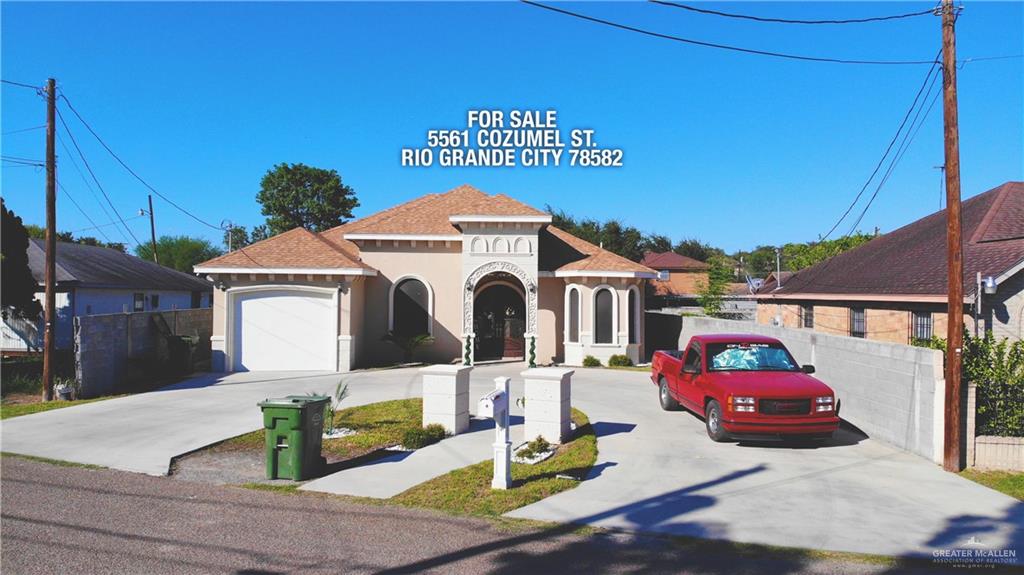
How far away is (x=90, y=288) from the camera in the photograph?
81.1 feet

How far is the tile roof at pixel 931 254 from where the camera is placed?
52.7 feet

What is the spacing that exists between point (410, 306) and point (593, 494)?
14.9 meters

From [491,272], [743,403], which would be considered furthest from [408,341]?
[743,403]

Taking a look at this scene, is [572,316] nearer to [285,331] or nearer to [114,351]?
[285,331]

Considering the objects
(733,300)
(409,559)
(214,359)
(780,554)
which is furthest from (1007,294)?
(733,300)

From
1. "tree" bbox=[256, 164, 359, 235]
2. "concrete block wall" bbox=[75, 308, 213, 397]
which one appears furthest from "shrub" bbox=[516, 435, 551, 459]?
"tree" bbox=[256, 164, 359, 235]

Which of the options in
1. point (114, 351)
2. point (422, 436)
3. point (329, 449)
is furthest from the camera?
point (114, 351)

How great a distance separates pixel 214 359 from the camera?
19250mm

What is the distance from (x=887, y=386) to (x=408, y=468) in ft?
26.4

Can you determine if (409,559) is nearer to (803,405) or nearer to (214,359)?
(803,405)

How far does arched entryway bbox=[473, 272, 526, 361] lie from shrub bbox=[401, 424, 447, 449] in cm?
1355

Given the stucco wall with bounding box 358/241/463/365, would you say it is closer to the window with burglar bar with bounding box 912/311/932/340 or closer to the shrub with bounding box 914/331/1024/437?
the window with burglar bar with bounding box 912/311/932/340

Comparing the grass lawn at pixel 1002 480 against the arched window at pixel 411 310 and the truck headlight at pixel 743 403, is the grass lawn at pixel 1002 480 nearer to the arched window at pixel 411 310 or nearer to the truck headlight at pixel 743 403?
the truck headlight at pixel 743 403

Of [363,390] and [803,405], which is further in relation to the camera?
[363,390]
